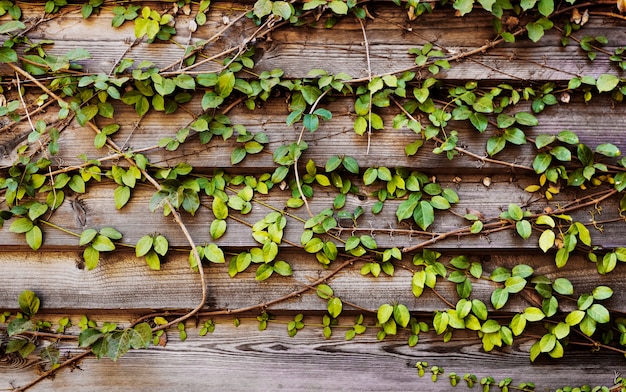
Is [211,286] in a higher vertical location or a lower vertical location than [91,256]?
lower

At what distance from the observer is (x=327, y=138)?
5.43ft

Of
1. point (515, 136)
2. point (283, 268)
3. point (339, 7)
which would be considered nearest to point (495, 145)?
point (515, 136)

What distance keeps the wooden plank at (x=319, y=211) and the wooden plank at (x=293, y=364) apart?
1.07 feet

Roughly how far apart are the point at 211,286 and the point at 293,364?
1.27ft

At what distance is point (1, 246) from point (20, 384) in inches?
18.7

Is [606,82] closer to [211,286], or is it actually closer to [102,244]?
[211,286]

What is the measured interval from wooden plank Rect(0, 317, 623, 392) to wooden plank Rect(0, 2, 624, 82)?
2.85ft

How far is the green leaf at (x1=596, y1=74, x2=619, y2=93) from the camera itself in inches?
61.6

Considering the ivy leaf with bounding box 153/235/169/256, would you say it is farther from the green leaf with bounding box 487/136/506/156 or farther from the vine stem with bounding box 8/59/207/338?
the green leaf with bounding box 487/136/506/156

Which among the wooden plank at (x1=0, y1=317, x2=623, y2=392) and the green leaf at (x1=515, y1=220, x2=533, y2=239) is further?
the wooden plank at (x1=0, y1=317, x2=623, y2=392)

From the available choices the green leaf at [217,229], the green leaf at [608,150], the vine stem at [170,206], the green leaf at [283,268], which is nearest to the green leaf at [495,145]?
the green leaf at [608,150]

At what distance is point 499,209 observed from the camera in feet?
5.39

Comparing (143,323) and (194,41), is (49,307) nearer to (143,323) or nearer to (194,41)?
(143,323)

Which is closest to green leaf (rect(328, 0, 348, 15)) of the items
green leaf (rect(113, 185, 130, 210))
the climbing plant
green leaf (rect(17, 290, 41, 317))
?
the climbing plant
